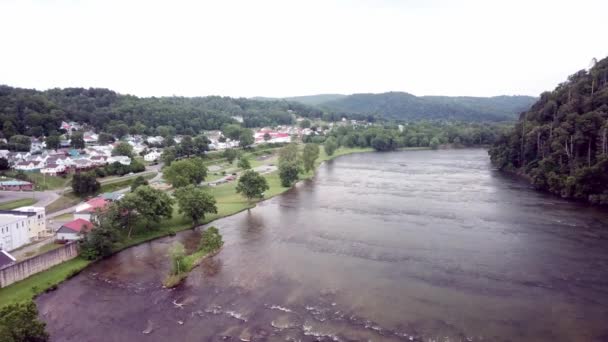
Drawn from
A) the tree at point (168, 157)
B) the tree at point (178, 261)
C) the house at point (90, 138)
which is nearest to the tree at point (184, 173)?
the tree at point (168, 157)

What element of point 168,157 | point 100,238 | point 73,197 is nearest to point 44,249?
point 100,238

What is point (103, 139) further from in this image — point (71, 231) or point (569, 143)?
point (569, 143)

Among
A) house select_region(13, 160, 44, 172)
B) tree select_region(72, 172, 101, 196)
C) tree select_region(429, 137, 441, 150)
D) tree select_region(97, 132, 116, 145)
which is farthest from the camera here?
tree select_region(429, 137, 441, 150)

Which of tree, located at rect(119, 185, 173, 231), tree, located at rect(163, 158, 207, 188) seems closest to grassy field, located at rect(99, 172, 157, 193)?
tree, located at rect(163, 158, 207, 188)

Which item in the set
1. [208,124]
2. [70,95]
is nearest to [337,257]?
[208,124]

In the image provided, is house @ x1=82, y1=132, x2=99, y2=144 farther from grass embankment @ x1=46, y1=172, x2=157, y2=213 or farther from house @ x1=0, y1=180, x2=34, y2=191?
house @ x1=0, y1=180, x2=34, y2=191
